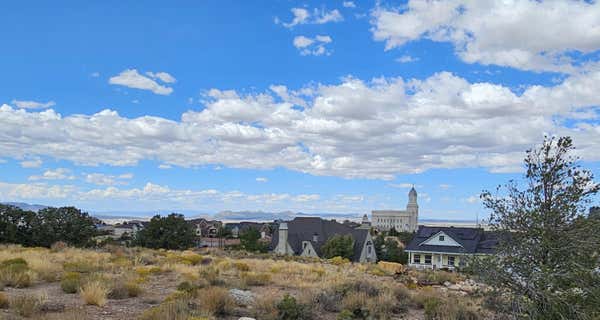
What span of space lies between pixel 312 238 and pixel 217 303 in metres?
43.4

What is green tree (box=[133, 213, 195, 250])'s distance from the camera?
4097 centimetres

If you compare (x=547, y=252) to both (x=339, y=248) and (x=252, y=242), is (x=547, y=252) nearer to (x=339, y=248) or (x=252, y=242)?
(x=339, y=248)

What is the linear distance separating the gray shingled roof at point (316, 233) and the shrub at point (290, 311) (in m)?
39.5

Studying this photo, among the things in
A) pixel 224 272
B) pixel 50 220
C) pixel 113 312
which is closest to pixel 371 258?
pixel 50 220

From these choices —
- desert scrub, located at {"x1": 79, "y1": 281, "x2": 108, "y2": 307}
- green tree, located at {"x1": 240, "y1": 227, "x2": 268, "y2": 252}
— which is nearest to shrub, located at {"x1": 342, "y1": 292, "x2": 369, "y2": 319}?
desert scrub, located at {"x1": 79, "y1": 281, "x2": 108, "y2": 307}

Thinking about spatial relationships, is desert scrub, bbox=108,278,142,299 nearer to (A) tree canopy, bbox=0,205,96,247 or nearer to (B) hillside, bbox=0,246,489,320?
(B) hillside, bbox=0,246,489,320

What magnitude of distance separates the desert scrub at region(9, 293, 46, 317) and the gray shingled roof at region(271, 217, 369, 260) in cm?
4139

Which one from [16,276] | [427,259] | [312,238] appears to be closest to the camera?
[16,276]

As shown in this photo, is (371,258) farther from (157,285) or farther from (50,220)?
(157,285)

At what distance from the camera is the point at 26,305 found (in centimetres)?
894

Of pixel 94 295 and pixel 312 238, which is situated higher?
pixel 94 295

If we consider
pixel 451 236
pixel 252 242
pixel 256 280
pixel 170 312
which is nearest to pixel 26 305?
pixel 170 312

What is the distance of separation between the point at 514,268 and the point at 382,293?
17.0 ft

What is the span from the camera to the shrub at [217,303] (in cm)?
1022
